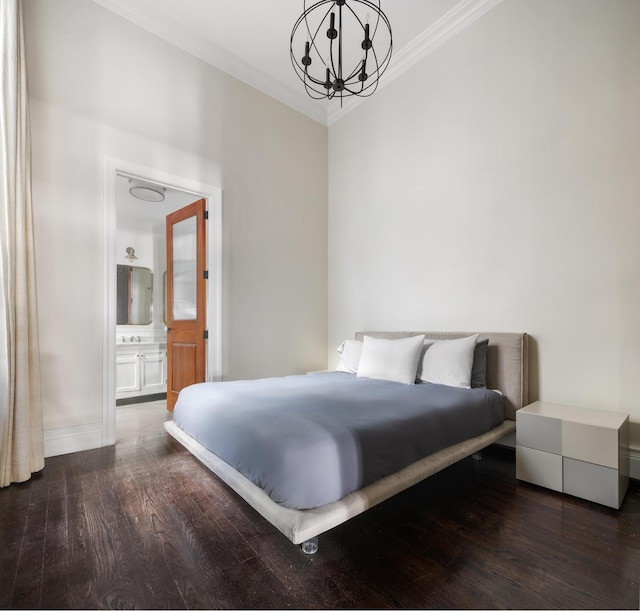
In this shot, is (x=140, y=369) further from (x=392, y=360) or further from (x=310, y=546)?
(x=310, y=546)

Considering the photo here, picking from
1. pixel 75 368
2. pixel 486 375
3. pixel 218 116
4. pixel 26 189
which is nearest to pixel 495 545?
pixel 486 375

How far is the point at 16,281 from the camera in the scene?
2270 millimetres

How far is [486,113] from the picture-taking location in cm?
300

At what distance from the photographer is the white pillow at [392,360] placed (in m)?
2.79

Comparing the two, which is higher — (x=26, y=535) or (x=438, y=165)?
(x=438, y=165)

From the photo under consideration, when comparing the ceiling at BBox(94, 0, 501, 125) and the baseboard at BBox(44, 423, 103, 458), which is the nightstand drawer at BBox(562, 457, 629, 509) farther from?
the ceiling at BBox(94, 0, 501, 125)

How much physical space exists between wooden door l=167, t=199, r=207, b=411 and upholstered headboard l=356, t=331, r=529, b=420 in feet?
8.76

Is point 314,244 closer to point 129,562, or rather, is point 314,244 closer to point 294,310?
point 294,310

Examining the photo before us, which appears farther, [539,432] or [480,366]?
[480,366]

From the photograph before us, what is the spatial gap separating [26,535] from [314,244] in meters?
3.64

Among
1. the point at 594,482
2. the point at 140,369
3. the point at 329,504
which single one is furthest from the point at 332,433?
the point at 140,369

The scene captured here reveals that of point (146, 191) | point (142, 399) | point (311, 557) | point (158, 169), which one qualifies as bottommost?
point (142, 399)

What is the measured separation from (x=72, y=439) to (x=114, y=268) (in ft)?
4.48

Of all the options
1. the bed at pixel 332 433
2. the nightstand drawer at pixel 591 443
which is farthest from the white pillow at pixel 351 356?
the nightstand drawer at pixel 591 443
